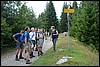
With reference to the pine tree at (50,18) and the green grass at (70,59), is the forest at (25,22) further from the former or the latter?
the pine tree at (50,18)

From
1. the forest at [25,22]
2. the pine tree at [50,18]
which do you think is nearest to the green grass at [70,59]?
the forest at [25,22]

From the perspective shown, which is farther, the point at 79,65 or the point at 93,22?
the point at 93,22

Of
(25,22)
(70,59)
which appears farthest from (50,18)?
(70,59)

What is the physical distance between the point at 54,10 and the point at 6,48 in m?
53.4

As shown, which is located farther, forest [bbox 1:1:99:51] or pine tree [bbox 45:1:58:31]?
pine tree [bbox 45:1:58:31]

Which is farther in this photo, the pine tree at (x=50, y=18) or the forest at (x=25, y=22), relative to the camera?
the pine tree at (x=50, y=18)

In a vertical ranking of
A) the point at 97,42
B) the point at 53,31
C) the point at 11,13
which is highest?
the point at 11,13

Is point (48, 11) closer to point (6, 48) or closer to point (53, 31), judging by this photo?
point (6, 48)

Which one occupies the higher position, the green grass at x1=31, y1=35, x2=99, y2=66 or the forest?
the forest

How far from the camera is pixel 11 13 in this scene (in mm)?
25812

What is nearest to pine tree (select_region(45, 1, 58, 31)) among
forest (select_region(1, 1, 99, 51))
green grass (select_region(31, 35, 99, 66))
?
forest (select_region(1, 1, 99, 51))

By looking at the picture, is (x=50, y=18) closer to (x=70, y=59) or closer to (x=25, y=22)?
(x=25, y=22)

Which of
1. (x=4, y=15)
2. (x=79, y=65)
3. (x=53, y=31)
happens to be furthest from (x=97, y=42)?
(x=79, y=65)

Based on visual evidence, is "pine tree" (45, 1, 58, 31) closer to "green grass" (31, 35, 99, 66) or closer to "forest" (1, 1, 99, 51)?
"forest" (1, 1, 99, 51)
